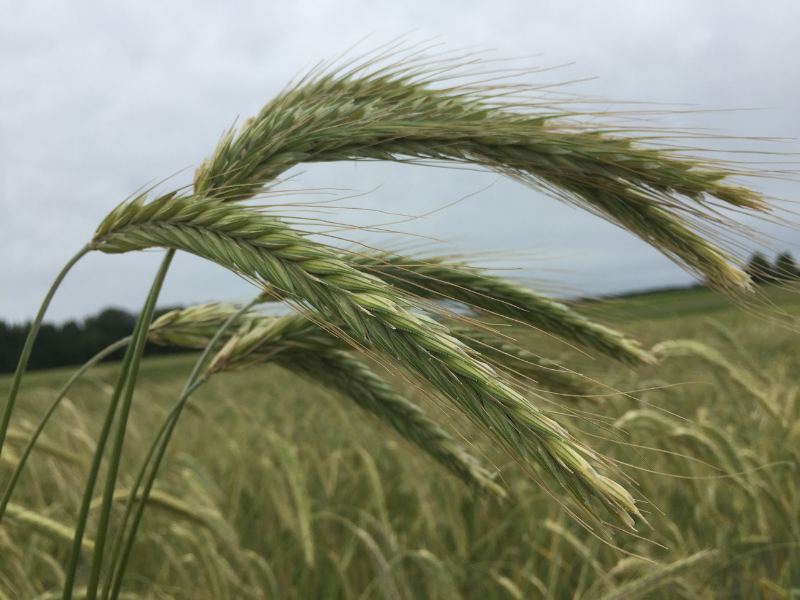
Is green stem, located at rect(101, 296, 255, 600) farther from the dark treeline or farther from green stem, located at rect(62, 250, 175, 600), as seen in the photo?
the dark treeline

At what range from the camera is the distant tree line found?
46.9 inches

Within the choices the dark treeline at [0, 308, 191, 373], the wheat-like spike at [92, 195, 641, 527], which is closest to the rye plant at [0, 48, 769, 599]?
the wheat-like spike at [92, 195, 641, 527]

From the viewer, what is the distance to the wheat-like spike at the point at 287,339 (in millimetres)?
1291

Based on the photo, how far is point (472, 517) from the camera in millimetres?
3104

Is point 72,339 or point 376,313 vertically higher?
point 376,313

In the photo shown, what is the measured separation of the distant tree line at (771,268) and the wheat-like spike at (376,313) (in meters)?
0.70

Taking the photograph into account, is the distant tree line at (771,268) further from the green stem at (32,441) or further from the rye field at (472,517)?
the green stem at (32,441)

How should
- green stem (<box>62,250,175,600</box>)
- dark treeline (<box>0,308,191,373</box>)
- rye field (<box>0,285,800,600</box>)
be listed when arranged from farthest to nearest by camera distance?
dark treeline (<box>0,308,191,373</box>) < rye field (<box>0,285,800,600</box>) < green stem (<box>62,250,175,600</box>)

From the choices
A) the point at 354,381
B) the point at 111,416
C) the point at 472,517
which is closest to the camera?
the point at 111,416

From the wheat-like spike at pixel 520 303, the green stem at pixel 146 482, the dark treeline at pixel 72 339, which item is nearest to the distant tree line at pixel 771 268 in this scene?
the wheat-like spike at pixel 520 303

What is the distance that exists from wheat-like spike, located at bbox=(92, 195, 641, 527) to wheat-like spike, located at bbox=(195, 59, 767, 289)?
15 centimetres

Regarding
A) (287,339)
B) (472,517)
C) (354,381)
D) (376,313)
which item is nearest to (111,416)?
(287,339)

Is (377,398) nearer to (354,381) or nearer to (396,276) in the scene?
(354,381)

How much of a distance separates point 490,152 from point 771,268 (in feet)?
2.40
